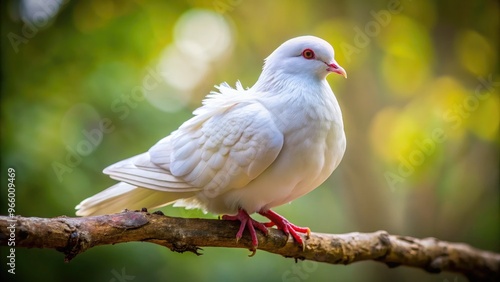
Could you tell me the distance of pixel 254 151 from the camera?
290 centimetres

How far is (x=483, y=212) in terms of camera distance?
614cm

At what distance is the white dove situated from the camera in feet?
9.64

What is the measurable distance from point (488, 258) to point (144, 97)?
3.76m

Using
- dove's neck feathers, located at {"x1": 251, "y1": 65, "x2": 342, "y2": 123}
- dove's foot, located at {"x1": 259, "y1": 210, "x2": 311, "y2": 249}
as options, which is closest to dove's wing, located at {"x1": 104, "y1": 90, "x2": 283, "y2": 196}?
dove's neck feathers, located at {"x1": 251, "y1": 65, "x2": 342, "y2": 123}

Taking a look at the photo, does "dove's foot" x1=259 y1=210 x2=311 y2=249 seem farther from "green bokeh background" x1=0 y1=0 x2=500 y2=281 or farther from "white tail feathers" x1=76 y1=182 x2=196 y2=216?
"green bokeh background" x1=0 y1=0 x2=500 y2=281

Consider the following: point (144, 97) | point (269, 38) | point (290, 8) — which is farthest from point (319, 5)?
point (144, 97)

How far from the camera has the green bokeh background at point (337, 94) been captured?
16.2 ft

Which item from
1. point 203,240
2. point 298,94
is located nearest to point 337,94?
point 298,94

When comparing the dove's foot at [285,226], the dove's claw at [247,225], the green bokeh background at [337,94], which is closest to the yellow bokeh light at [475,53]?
the green bokeh background at [337,94]

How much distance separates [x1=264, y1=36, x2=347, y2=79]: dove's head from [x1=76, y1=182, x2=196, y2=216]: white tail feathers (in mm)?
1031

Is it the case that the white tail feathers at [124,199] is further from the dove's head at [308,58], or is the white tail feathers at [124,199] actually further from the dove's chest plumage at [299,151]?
the dove's head at [308,58]

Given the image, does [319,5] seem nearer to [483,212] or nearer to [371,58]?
[371,58]

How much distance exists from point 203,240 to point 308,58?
1.31 metres

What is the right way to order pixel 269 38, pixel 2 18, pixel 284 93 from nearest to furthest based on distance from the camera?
pixel 284 93
pixel 2 18
pixel 269 38
